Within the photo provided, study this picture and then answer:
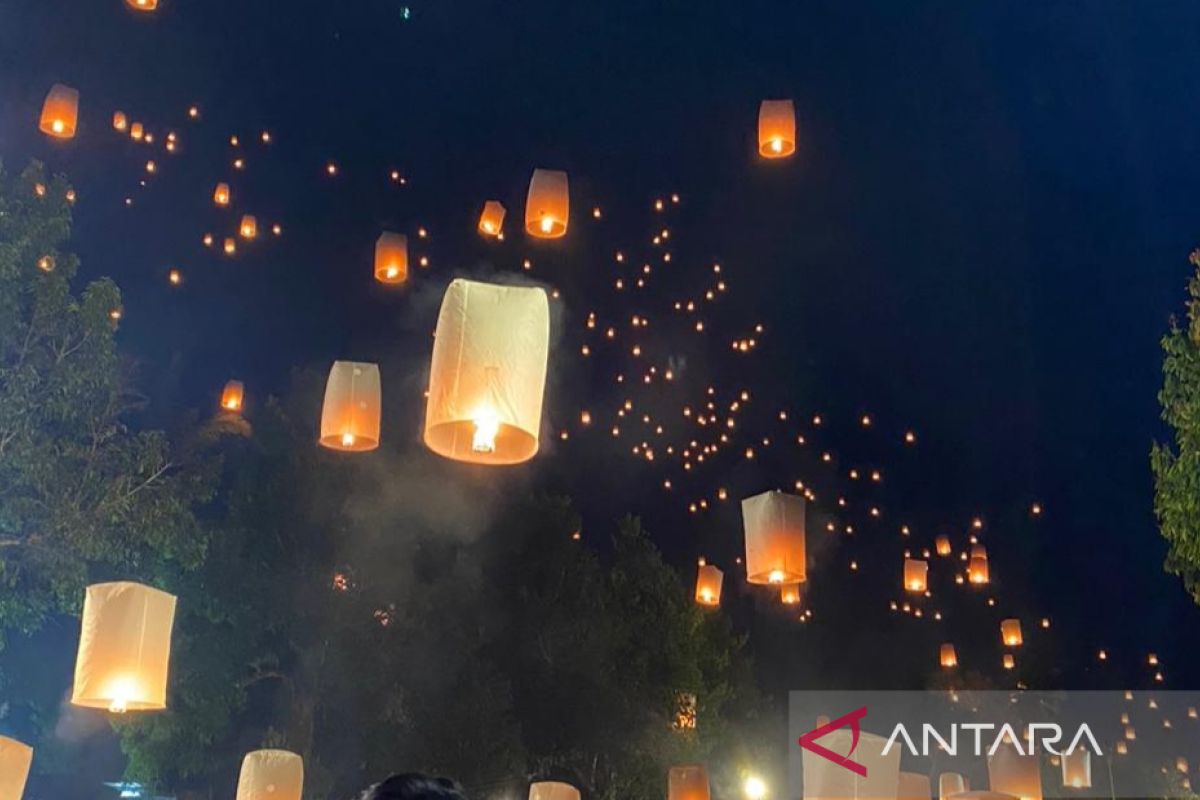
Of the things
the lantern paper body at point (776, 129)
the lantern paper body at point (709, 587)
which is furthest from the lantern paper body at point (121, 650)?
the lantern paper body at point (709, 587)

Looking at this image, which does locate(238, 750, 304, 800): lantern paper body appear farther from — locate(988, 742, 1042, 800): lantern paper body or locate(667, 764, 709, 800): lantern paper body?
locate(988, 742, 1042, 800): lantern paper body

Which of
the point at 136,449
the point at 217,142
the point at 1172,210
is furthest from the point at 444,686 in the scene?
the point at 1172,210

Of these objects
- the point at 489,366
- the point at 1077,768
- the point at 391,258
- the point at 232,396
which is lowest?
the point at 1077,768

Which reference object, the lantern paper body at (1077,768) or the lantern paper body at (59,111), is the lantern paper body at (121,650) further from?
the lantern paper body at (1077,768)

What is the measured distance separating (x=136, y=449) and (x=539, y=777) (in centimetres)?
846

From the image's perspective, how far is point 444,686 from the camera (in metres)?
12.8

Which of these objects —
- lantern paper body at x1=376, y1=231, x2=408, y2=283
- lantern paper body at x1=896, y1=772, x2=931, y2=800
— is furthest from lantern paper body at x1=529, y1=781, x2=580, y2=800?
lantern paper body at x1=376, y1=231, x2=408, y2=283

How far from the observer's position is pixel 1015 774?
12.1 metres

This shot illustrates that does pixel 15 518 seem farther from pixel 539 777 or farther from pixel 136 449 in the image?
pixel 539 777

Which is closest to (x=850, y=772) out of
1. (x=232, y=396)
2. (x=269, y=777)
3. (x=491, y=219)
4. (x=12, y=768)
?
(x=269, y=777)

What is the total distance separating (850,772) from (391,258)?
5.38 meters

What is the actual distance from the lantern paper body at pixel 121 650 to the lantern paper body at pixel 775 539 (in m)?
3.72

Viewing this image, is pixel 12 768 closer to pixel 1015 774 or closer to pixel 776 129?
pixel 776 129

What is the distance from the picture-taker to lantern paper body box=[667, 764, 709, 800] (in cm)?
1255
